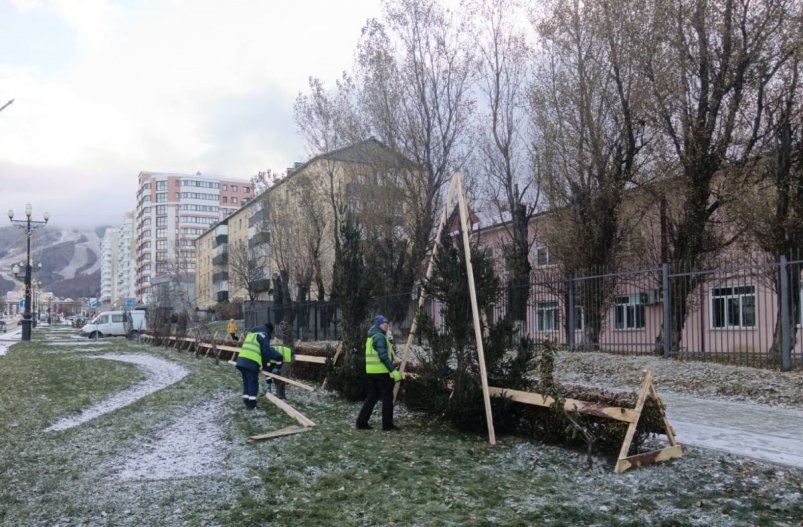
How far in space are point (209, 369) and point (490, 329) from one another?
1247 centimetres

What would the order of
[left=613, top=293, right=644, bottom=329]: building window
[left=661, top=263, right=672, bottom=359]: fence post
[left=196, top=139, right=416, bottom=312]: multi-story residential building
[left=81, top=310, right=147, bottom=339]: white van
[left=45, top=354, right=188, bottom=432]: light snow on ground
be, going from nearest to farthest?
[left=45, top=354, right=188, bottom=432]: light snow on ground, [left=661, top=263, right=672, bottom=359]: fence post, [left=613, top=293, right=644, bottom=329]: building window, [left=196, top=139, right=416, bottom=312]: multi-story residential building, [left=81, top=310, right=147, bottom=339]: white van

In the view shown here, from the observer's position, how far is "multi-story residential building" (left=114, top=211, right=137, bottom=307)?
170750mm

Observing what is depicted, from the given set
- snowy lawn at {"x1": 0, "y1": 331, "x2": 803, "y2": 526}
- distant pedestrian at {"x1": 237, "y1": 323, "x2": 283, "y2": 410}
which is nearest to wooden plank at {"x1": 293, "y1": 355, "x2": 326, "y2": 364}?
distant pedestrian at {"x1": 237, "y1": 323, "x2": 283, "y2": 410}

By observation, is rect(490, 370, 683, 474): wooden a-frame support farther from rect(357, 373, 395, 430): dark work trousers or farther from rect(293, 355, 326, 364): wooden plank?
rect(293, 355, 326, 364): wooden plank

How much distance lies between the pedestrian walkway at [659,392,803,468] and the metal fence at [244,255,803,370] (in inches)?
110

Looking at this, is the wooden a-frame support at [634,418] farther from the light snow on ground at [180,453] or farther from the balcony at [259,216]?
the balcony at [259,216]

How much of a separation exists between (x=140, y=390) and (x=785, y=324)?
12799 millimetres

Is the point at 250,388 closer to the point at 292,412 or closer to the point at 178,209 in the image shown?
the point at 292,412

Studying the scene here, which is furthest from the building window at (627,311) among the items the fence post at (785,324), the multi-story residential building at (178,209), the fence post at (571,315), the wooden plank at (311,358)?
the multi-story residential building at (178,209)

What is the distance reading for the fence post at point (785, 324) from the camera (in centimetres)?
1202

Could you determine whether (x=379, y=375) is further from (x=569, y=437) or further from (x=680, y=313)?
(x=680, y=313)

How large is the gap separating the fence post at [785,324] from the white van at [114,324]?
41.9 metres

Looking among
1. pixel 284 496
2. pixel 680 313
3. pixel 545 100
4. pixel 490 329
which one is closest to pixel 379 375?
pixel 490 329

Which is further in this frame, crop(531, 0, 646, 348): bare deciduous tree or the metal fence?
crop(531, 0, 646, 348): bare deciduous tree
